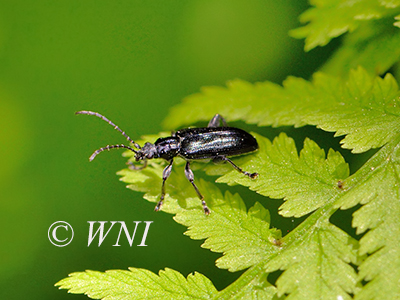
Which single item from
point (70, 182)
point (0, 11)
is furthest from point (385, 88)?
→ point (0, 11)

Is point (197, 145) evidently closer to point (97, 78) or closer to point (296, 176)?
point (296, 176)

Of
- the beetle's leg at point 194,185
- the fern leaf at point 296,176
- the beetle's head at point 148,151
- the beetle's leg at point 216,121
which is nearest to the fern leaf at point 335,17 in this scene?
the fern leaf at point 296,176

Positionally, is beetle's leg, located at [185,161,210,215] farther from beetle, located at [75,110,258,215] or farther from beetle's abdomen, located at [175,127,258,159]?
beetle's abdomen, located at [175,127,258,159]

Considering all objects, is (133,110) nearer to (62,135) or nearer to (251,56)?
(62,135)

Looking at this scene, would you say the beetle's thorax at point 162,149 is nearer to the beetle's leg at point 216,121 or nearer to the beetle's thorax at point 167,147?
the beetle's thorax at point 167,147

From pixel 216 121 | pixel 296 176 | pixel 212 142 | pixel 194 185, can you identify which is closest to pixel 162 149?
pixel 212 142

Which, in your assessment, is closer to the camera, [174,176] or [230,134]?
[174,176]

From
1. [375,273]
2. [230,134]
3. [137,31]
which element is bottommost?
[375,273]
